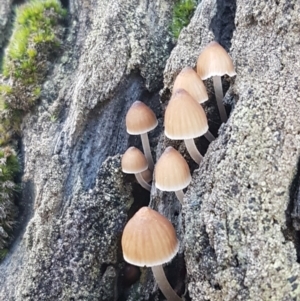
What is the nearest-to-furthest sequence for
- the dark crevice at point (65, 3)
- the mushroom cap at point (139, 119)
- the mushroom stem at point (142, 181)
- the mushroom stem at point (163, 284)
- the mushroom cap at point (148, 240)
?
the mushroom cap at point (148, 240) < the mushroom stem at point (163, 284) < the mushroom cap at point (139, 119) < the mushroom stem at point (142, 181) < the dark crevice at point (65, 3)

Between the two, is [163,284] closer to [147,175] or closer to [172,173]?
[172,173]

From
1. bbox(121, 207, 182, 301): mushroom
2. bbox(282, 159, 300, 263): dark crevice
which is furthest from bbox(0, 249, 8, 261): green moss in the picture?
bbox(282, 159, 300, 263): dark crevice

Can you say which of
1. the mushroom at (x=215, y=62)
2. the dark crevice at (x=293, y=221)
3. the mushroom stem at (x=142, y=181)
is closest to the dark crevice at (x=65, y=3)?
the mushroom at (x=215, y=62)

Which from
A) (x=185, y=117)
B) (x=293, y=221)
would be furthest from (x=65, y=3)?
(x=293, y=221)

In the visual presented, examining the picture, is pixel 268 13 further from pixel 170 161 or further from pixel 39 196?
pixel 39 196

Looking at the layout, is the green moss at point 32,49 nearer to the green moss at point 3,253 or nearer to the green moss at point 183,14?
the green moss at point 183,14

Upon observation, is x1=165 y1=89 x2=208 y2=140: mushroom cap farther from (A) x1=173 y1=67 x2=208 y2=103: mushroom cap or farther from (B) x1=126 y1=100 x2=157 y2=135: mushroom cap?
(B) x1=126 y1=100 x2=157 y2=135: mushroom cap
